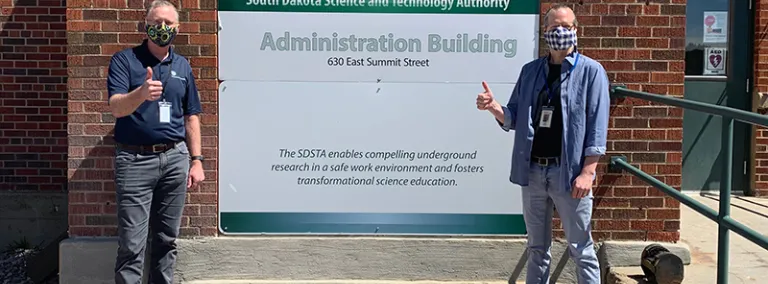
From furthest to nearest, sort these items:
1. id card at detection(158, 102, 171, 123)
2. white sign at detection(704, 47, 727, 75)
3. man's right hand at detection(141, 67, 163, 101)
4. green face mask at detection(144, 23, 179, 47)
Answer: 1. white sign at detection(704, 47, 727, 75)
2. id card at detection(158, 102, 171, 123)
3. green face mask at detection(144, 23, 179, 47)
4. man's right hand at detection(141, 67, 163, 101)

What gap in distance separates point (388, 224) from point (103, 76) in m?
2.18

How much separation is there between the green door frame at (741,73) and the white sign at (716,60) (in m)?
0.06

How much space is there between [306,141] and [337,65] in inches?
22.1

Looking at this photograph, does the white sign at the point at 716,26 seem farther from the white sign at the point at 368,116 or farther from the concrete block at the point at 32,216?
the concrete block at the point at 32,216

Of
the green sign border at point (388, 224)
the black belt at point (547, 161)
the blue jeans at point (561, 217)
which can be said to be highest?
the black belt at point (547, 161)

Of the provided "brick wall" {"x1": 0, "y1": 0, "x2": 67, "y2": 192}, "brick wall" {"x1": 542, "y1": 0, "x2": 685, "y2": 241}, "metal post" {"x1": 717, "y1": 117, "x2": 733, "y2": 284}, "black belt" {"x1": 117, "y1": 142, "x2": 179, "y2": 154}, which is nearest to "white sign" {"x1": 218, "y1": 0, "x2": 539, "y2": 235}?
"brick wall" {"x1": 542, "y1": 0, "x2": 685, "y2": 241}

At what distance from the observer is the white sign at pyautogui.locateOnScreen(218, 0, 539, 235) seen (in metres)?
4.71

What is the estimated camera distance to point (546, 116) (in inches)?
145

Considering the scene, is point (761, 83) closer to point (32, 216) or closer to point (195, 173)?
point (195, 173)

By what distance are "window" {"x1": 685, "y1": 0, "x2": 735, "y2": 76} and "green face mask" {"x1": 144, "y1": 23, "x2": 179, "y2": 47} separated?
5445 millimetres

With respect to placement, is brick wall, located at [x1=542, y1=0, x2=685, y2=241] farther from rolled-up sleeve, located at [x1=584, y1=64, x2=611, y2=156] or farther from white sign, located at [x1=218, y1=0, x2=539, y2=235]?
rolled-up sleeve, located at [x1=584, y1=64, x2=611, y2=156]

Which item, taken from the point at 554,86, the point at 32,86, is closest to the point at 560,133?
the point at 554,86

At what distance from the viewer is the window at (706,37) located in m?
7.16

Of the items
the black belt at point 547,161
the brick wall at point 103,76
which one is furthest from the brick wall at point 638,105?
the brick wall at point 103,76
